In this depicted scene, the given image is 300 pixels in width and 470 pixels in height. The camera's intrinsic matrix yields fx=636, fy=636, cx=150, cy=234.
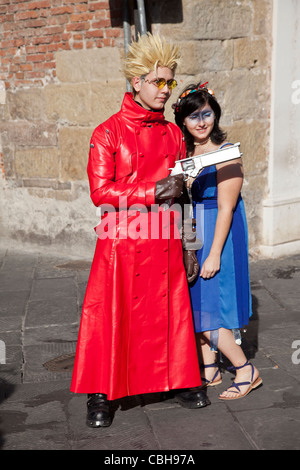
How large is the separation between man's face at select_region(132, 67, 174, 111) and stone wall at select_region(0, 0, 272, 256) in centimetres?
294

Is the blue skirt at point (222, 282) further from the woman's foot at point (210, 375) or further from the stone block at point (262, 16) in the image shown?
the stone block at point (262, 16)

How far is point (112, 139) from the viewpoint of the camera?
321 centimetres

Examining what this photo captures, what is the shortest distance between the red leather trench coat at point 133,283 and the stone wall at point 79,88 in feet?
9.84

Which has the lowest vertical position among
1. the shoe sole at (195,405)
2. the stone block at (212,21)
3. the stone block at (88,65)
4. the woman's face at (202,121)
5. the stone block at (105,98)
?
the shoe sole at (195,405)

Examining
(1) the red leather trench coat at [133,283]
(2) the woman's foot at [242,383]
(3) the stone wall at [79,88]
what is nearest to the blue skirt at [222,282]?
(1) the red leather trench coat at [133,283]

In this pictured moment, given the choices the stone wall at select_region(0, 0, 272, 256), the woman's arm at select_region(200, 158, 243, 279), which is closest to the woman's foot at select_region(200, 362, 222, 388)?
the woman's arm at select_region(200, 158, 243, 279)

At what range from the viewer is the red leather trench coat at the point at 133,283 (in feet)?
10.6

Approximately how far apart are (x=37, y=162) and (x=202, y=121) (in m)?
4.23

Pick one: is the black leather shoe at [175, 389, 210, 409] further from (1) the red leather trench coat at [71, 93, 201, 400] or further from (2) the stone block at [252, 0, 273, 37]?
(2) the stone block at [252, 0, 273, 37]

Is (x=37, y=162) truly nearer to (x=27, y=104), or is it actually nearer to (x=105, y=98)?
(x=27, y=104)

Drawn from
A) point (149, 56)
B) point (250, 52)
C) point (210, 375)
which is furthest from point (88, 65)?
point (210, 375)

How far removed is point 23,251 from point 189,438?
4757mm

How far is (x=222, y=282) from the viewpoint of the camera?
355 centimetres

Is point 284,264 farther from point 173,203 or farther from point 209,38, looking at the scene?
point 173,203
